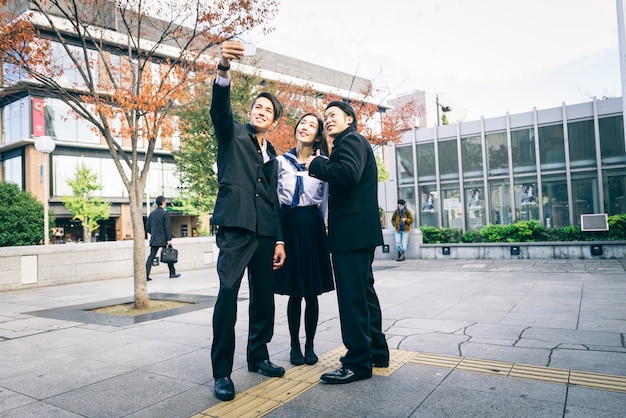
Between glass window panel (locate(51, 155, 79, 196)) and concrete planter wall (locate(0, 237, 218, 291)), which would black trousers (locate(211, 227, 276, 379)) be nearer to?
concrete planter wall (locate(0, 237, 218, 291))

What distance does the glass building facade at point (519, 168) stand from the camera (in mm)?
18047

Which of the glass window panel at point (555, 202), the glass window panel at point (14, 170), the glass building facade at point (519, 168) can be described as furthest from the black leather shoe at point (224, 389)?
the glass window panel at point (14, 170)

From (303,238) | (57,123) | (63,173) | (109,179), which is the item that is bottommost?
(303,238)

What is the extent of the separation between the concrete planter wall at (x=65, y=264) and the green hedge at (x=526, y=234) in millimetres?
8371

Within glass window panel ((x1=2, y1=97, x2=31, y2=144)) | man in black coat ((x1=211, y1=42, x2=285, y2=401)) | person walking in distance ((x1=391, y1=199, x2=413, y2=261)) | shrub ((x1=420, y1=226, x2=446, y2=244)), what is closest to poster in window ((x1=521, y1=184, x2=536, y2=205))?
shrub ((x1=420, y1=226, x2=446, y2=244))

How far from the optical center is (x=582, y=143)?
18.5m

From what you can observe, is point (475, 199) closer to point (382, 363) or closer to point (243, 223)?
point (382, 363)

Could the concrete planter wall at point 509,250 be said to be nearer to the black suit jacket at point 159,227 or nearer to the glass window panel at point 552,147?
the black suit jacket at point 159,227

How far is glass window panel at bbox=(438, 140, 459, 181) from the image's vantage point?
2084cm

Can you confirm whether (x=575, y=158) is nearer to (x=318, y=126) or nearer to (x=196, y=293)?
(x=196, y=293)

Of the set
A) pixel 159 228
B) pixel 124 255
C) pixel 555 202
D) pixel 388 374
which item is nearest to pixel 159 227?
pixel 159 228

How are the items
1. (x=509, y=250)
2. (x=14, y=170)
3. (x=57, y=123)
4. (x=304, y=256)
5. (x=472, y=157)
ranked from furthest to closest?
1. (x=14, y=170)
2. (x=57, y=123)
3. (x=472, y=157)
4. (x=509, y=250)
5. (x=304, y=256)

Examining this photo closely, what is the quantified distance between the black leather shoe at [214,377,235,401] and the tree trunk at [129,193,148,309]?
165 inches

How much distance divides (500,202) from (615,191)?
14.0ft
